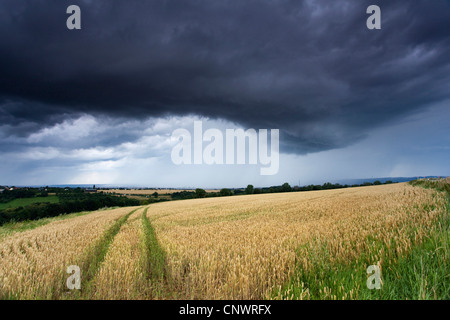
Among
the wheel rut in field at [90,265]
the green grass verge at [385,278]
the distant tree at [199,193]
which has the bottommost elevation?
the distant tree at [199,193]

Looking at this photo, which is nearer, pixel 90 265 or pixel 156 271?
pixel 156 271

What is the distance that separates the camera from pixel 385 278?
3.44m

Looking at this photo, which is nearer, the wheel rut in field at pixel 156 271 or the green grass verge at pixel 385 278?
the green grass verge at pixel 385 278

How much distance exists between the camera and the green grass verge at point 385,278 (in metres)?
2.88

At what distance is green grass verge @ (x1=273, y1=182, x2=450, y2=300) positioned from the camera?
2.88 metres

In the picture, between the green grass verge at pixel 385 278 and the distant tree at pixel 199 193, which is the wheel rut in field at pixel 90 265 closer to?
the green grass verge at pixel 385 278

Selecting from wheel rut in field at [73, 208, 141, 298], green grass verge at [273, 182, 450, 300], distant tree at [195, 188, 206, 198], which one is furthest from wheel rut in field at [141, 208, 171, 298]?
distant tree at [195, 188, 206, 198]

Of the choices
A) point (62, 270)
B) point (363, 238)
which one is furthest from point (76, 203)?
point (363, 238)

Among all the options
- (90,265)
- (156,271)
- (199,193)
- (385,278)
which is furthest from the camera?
(199,193)

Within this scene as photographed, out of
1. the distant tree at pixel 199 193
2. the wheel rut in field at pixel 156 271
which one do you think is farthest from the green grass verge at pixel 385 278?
the distant tree at pixel 199 193

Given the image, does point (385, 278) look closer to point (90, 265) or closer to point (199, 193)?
point (90, 265)

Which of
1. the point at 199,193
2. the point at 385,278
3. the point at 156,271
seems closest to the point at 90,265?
the point at 156,271

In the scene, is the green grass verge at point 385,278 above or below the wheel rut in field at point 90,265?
above
